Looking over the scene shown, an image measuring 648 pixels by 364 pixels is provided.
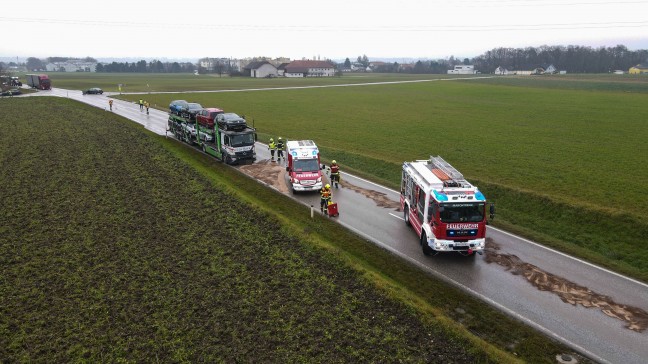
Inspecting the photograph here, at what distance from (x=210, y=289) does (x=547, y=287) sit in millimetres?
11864

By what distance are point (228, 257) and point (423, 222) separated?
8.13m

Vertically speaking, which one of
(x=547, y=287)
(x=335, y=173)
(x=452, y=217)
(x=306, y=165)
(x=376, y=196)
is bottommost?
(x=547, y=287)

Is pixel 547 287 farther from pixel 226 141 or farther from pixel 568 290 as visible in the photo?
pixel 226 141

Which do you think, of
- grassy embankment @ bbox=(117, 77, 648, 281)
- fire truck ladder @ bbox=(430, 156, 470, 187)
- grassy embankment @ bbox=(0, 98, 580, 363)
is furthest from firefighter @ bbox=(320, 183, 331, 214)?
grassy embankment @ bbox=(117, 77, 648, 281)

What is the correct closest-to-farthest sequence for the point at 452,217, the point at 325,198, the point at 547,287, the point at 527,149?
1. the point at 547,287
2. the point at 452,217
3. the point at 325,198
4. the point at 527,149

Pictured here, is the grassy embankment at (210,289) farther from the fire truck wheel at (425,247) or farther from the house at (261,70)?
the house at (261,70)

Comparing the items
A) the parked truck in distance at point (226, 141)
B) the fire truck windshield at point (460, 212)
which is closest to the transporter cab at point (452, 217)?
the fire truck windshield at point (460, 212)

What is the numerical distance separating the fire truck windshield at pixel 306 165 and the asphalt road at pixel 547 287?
4946 mm

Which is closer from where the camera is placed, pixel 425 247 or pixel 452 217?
pixel 452 217

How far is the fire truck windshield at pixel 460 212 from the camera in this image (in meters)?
17.5

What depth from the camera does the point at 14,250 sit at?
18.7m

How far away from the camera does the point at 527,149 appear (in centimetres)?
3716

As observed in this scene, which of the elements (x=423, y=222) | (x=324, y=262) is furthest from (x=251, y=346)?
(x=423, y=222)

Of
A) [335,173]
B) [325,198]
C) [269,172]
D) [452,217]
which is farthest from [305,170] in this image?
[452,217]
